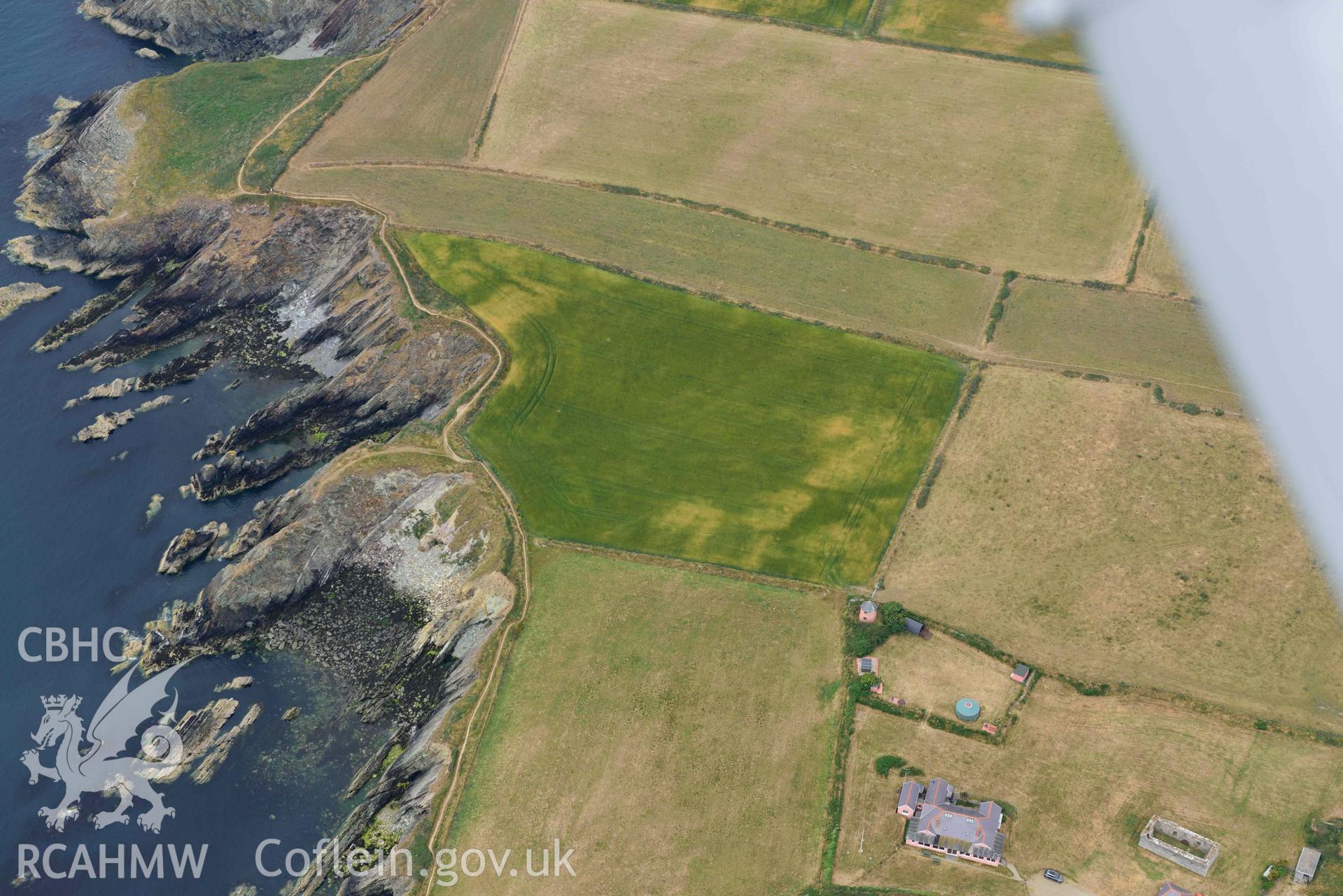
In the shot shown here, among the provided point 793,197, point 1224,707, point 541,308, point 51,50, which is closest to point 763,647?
point 1224,707

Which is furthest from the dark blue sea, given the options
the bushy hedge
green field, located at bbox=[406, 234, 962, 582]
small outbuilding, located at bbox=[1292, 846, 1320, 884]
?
small outbuilding, located at bbox=[1292, 846, 1320, 884]

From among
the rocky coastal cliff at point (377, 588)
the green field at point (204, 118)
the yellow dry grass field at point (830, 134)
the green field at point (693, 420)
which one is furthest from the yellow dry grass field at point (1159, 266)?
the green field at point (204, 118)

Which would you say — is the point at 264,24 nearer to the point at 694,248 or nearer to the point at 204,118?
the point at 204,118

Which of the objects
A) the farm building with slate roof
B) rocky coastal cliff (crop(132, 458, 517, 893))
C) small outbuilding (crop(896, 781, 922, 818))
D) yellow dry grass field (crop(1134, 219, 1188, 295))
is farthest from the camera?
yellow dry grass field (crop(1134, 219, 1188, 295))

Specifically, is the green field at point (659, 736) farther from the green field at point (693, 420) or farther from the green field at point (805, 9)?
the green field at point (805, 9)

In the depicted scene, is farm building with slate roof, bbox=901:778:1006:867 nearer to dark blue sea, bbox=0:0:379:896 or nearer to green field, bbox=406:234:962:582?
green field, bbox=406:234:962:582

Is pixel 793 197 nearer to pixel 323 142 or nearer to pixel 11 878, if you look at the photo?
pixel 323 142
